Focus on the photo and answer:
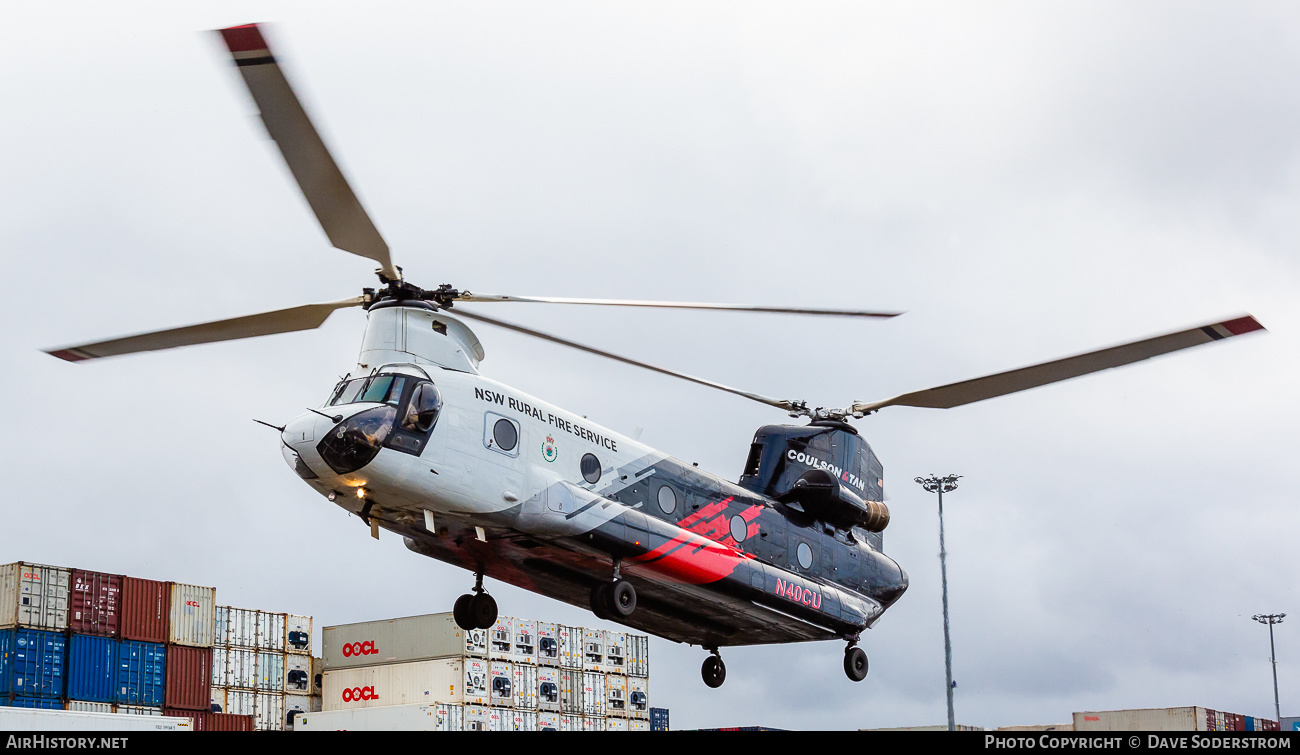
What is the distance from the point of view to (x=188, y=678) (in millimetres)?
42594

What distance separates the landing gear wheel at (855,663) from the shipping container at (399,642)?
20.5 meters

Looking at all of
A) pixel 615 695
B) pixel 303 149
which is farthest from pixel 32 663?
pixel 303 149

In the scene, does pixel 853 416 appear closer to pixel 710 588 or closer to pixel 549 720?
pixel 710 588

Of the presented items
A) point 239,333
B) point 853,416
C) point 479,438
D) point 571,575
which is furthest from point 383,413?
point 853,416

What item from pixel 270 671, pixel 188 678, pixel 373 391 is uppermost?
pixel 373 391

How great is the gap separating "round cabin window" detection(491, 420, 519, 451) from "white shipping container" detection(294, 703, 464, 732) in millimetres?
23210

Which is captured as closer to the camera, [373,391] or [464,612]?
[373,391]

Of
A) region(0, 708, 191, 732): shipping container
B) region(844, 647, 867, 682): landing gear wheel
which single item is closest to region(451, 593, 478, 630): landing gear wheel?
region(844, 647, 867, 682): landing gear wheel

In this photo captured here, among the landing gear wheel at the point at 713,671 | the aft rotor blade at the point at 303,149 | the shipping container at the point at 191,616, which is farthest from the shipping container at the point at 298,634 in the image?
the aft rotor blade at the point at 303,149

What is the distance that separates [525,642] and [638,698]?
6067mm

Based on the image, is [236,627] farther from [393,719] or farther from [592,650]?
[592,650]
